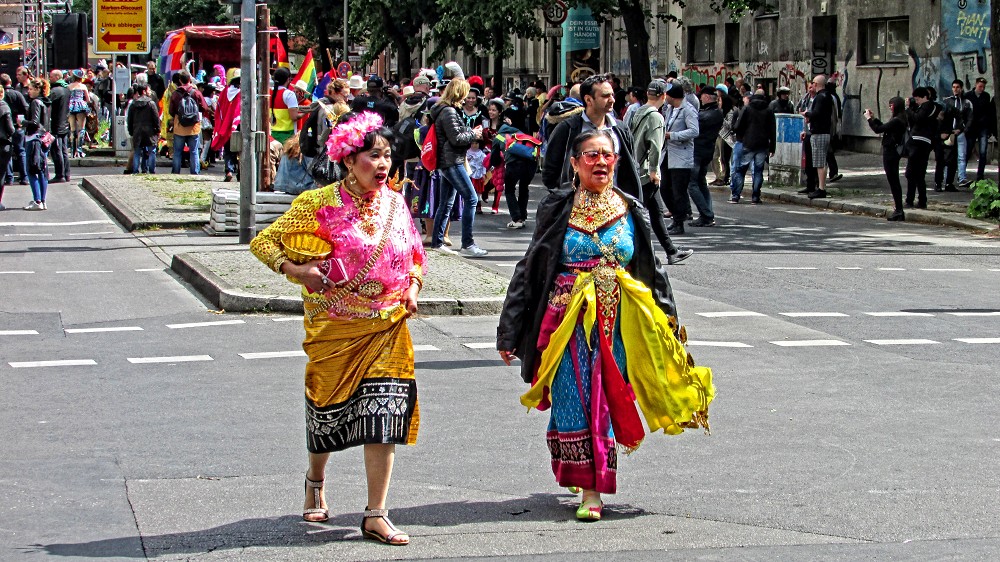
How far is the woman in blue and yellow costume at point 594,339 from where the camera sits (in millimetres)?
5980

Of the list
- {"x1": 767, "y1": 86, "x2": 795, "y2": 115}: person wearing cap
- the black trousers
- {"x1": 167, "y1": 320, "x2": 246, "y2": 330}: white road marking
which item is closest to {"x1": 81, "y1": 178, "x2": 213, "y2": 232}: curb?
{"x1": 167, "y1": 320, "x2": 246, "y2": 330}: white road marking

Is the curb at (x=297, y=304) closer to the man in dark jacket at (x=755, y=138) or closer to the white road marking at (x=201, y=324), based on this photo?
the white road marking at (x=201, y=324)

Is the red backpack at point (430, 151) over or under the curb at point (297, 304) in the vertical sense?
over

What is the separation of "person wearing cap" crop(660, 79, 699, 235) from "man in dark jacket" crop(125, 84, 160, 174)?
1161 centimetres

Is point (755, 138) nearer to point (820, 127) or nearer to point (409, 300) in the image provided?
point (820, 127)

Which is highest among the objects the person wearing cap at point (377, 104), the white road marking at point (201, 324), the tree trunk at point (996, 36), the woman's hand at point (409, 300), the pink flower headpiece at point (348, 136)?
the tree trunk at point (996, 36)

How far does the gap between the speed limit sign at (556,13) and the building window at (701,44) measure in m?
7.28

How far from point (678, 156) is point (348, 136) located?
42.5ft

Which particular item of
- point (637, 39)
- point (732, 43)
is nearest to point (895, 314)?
point (637, 39)

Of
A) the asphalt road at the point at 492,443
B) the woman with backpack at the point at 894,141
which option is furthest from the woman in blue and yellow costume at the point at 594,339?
the woman with backpack at the point at 894,141

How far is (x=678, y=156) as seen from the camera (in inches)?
720

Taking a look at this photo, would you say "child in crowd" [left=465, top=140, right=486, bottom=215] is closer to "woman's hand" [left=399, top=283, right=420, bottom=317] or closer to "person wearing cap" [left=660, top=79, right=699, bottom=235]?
"person wearing cap" [left=660, top=79, right=699, bottom=235]

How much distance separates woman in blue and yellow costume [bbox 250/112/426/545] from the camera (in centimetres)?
561

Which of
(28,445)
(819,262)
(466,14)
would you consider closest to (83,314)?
(28,445)
